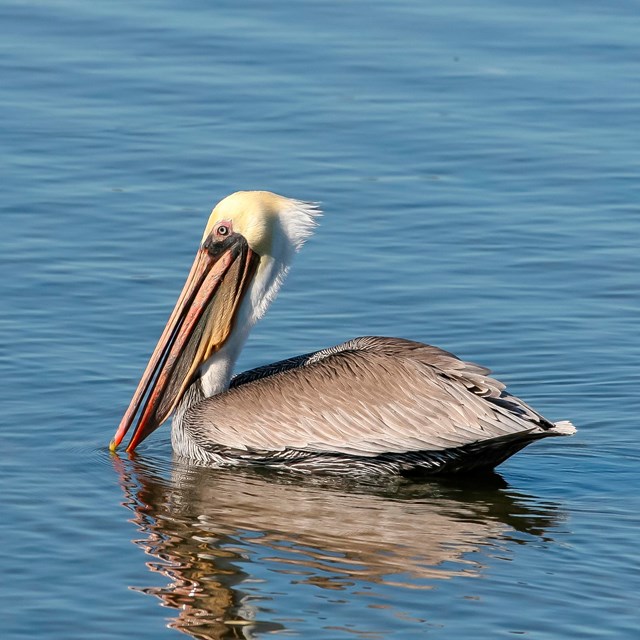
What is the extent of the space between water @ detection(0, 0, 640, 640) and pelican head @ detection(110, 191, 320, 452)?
0.36 meters

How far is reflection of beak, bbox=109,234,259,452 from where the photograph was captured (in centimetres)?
823

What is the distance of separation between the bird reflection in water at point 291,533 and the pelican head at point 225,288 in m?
0.52

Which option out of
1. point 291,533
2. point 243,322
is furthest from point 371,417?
point 243,322

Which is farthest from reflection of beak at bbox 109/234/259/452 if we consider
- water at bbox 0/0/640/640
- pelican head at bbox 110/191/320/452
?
water at bbox 0/0/640/640

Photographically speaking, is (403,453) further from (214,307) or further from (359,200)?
(359,200)

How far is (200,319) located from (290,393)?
784 mm

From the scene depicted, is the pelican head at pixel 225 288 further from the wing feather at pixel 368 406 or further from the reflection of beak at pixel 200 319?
the wing feather at pixel 368 406

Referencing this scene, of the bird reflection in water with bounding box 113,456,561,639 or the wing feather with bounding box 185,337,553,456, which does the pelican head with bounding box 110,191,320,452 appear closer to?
the wing feather with bounding box 185,337,553,456

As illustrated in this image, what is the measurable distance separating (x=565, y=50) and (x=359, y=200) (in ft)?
11.7

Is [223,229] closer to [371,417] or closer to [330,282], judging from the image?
[371,417]

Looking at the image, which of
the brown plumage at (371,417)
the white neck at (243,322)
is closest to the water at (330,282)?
the brown plumage at (371,417)

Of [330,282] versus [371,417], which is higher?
[330,282]

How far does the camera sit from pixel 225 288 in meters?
8.28

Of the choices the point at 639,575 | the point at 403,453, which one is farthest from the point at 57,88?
the point at 639,575
